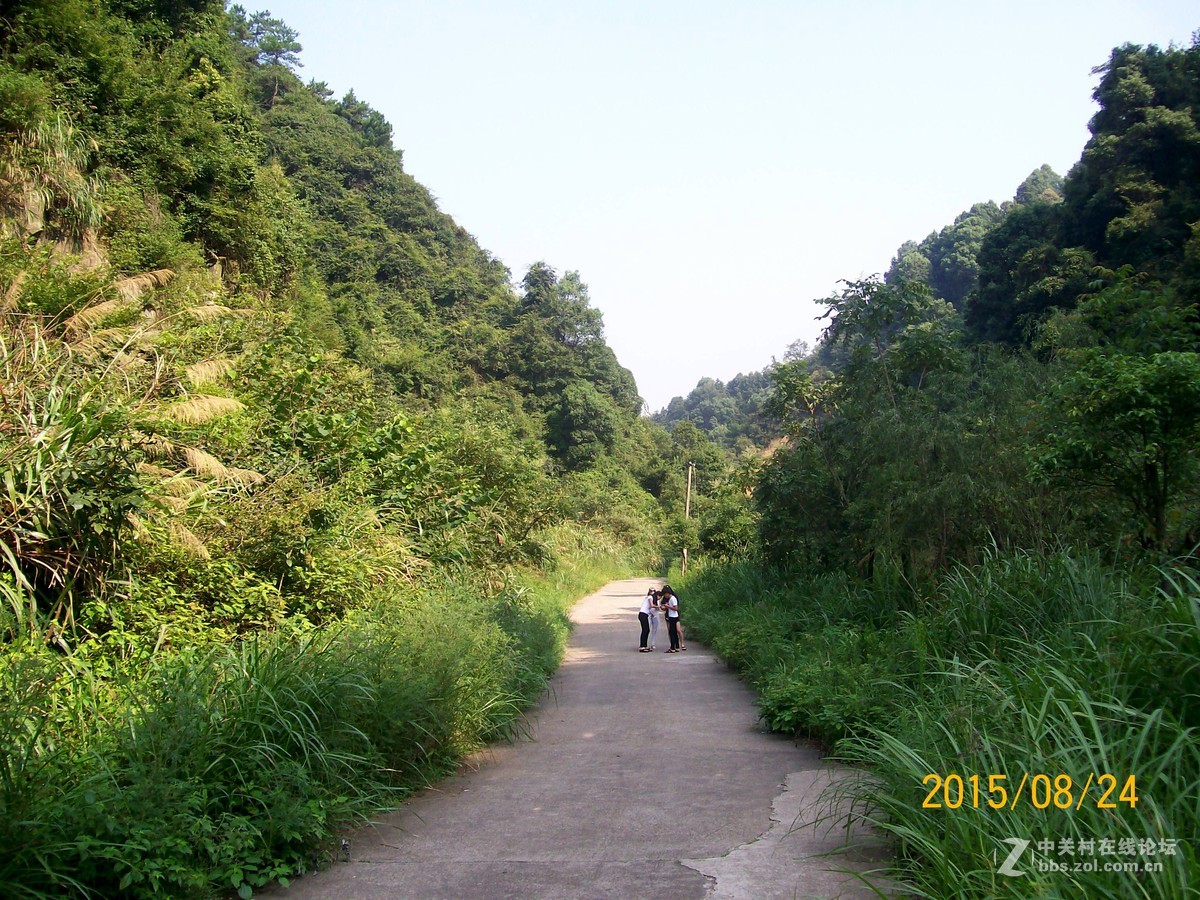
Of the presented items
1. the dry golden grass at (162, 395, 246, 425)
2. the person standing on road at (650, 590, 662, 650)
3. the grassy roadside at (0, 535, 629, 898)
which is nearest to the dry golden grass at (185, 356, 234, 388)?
the dry golden grass at (162, 395, 246, 425)

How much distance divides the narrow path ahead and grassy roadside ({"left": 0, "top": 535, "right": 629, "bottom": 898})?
329 millimetres

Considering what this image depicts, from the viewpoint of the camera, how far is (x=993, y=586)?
719 cm

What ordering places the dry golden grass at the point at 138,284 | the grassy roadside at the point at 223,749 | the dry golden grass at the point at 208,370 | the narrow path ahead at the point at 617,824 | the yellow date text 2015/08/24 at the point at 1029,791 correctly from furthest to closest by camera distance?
the dry golden grass at the point at 138,284, the dry golden grass at the point at 208,370, the narrow path ahead at the point at 617,824, the grassy roadside at the point at 223,749, the yellow date text 2015/08/24 at the point at 1029,791

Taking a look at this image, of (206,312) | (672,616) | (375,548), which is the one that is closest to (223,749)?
(375,548)

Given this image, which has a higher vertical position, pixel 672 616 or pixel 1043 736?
pixel 1043 736

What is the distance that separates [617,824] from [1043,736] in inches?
105

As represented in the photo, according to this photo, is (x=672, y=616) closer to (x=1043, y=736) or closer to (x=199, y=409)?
(x=199, y=409)

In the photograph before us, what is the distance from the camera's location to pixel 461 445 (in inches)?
655

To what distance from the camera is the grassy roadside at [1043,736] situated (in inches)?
140

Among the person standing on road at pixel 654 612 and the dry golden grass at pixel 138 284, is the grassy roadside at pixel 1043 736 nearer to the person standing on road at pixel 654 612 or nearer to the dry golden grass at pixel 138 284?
the person standing on road at pixel 654 612

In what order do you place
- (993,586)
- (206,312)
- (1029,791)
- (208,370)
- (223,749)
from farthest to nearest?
(206,312)
(208,370)
(993,586)
(223,749)
(1029,791)

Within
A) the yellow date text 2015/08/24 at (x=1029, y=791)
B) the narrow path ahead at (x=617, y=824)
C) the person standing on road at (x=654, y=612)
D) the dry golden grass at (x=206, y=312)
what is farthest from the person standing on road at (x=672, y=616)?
the yellow date text 2015/08/24 at (x=1029, y=791)

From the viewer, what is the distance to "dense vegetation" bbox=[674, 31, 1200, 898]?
153 inches

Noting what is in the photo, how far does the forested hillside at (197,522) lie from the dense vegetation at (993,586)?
11.2 feet
